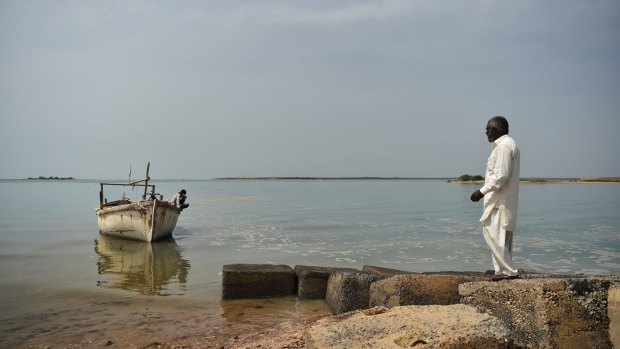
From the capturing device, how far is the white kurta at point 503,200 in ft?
18.4

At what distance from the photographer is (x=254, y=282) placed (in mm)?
8617

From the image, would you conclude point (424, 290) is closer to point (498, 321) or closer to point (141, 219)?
point (498, 321)

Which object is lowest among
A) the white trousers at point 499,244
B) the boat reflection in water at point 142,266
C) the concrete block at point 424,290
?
the boat reflection in water at point 142,266

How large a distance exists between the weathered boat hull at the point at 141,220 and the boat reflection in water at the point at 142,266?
0.29 meters

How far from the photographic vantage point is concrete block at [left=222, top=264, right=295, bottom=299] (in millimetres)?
8586

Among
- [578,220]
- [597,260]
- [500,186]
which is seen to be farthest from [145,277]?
[578,220]

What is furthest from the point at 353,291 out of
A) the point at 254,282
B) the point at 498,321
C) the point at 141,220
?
the point at 141,220

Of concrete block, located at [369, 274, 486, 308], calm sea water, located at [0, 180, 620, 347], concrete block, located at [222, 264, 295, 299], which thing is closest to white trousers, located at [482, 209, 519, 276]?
concrete block, located at [369, 274, 486, 308]

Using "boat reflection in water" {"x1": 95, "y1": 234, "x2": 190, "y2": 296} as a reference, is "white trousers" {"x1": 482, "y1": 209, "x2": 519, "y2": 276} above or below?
above

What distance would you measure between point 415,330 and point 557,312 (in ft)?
4.21

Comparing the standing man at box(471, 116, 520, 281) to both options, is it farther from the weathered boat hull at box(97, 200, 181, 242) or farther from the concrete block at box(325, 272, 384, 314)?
the weathered boat hull at box(97, 200, 181, 242)

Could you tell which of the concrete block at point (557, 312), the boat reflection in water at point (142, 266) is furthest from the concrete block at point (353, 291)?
the boat reflection in water at point (142, 266)

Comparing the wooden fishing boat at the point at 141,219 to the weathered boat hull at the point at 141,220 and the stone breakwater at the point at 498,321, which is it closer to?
the weathered boat hull at the point at 141,220

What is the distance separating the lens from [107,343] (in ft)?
21.1
